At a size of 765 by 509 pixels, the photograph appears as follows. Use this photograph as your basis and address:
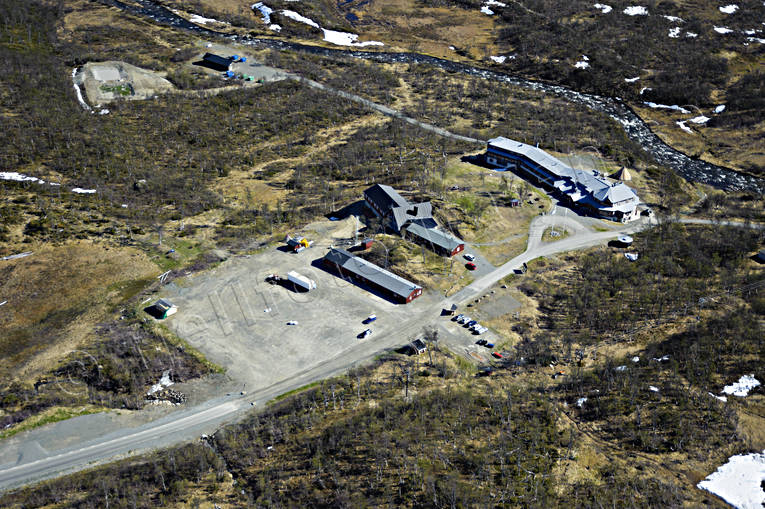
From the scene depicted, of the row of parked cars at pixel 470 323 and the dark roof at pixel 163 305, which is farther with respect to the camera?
the dark roof at pixel 163 305

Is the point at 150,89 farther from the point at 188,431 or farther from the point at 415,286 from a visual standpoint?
the point at 188,431

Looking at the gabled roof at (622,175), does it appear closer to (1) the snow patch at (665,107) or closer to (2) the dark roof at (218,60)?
(1) the snow patch at (665,107)

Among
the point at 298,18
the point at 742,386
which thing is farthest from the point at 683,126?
the point at 298,18

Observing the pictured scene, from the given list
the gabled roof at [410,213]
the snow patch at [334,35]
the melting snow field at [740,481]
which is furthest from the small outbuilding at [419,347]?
the snow patch at [334,35]

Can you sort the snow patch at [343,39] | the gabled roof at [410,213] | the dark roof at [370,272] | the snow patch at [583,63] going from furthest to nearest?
the snow patch at [343,39] < the snow patch at [583,63] < the gabled roof at [410,213] < the dark roof at [370,272]

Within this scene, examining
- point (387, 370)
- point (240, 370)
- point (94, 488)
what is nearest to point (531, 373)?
point (387, 370)

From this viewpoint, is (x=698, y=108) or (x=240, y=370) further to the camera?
(x=698, y=108)

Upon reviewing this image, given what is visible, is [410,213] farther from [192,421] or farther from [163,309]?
[192,421]
